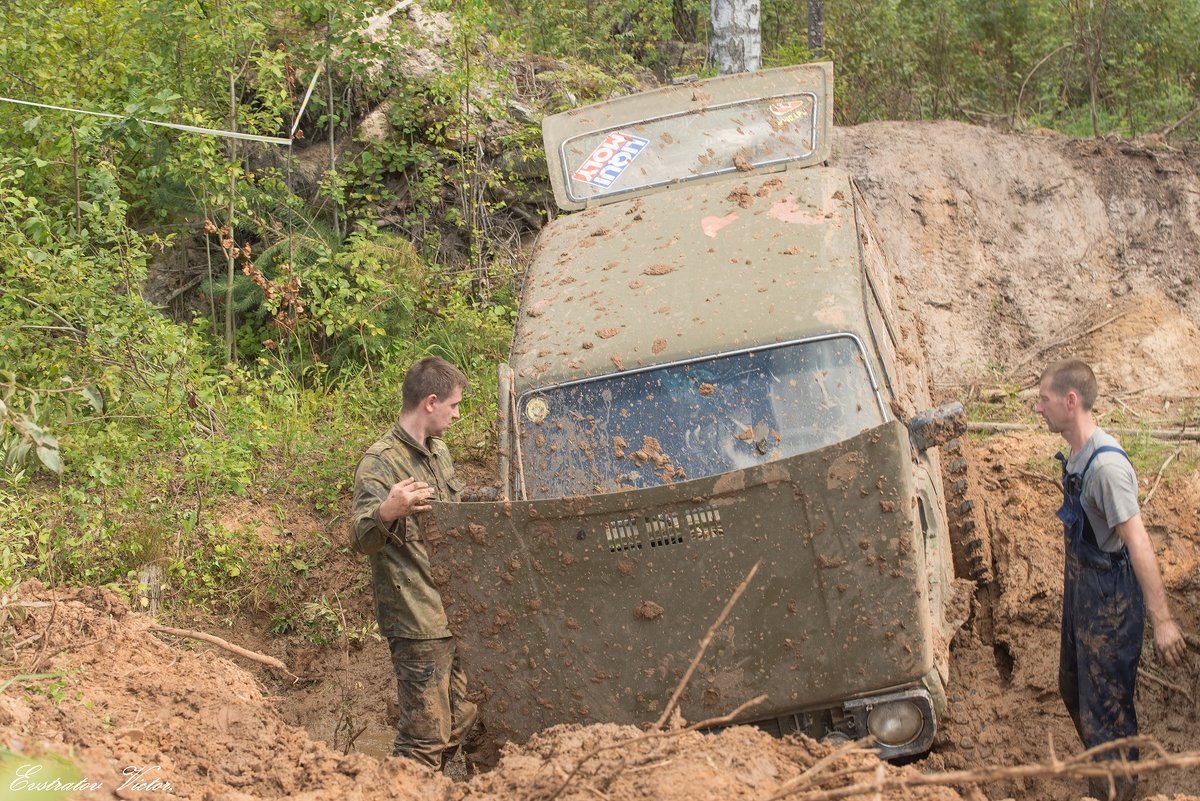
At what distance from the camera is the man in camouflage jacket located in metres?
4.82

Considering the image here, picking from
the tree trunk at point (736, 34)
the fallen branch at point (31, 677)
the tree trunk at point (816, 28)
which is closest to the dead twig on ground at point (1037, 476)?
the tree trunk at point (736, 34)

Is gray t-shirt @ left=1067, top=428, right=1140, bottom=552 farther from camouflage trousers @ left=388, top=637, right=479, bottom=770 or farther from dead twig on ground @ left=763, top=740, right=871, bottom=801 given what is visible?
camouflage trousers @ left=388, top=637, right=479, bottom=770

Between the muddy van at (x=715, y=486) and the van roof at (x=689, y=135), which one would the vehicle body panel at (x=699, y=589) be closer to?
the muddy van at (x=715, y=486)

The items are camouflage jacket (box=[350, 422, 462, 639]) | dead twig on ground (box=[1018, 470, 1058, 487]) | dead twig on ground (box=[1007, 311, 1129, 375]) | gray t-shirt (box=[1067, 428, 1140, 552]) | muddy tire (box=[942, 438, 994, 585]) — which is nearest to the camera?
gray t-shirt (box=[1067, 428, 1140, 552])

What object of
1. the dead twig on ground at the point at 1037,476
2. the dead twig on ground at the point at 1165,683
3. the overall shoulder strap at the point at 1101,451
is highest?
the overall shoulder strap at the point at 1101,451

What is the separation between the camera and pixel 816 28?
12562 mm

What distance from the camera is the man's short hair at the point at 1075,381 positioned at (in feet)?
14.4

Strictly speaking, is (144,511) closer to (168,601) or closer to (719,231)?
(168,601)

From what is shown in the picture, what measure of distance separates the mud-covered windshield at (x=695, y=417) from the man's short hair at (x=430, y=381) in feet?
1.17

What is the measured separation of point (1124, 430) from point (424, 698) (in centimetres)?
505

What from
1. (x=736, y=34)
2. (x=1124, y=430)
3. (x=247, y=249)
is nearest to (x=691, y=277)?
(x=1124, y=430)

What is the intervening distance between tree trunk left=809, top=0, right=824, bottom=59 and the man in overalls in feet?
28.5

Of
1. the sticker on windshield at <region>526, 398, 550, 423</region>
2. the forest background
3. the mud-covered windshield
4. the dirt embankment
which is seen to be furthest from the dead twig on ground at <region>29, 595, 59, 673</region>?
the dirt embankment

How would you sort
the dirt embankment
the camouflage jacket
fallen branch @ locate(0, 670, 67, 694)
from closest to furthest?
1. fallen branch @ locate(0, 670, 67, 694)
2. the camouflage jacket
3. the dirt embankment
